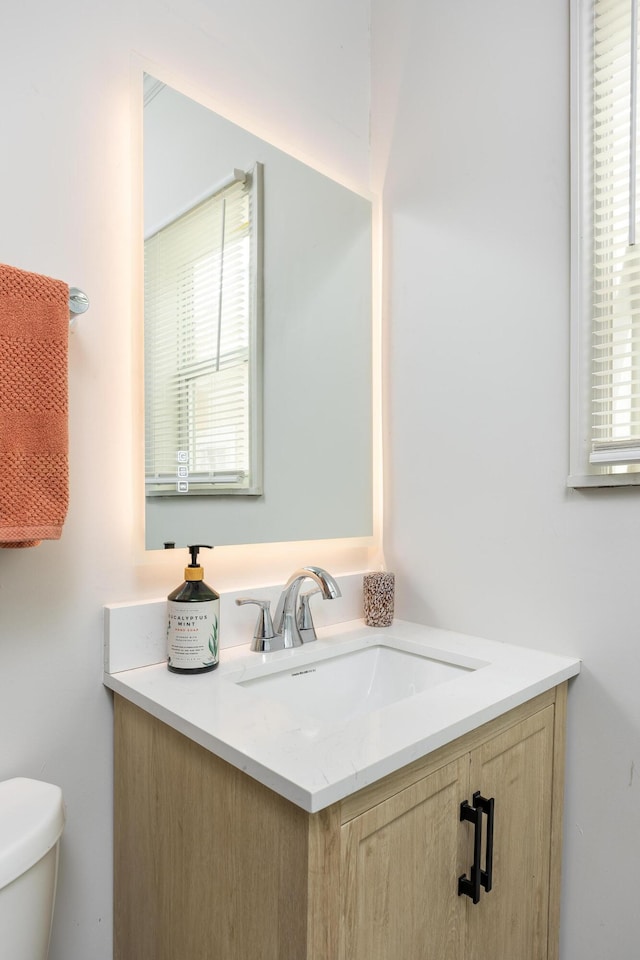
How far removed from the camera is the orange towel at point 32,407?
2.60 ft

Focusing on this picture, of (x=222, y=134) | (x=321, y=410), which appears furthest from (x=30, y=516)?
(x=222, y=134)

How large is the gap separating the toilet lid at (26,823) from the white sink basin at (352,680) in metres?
0.33

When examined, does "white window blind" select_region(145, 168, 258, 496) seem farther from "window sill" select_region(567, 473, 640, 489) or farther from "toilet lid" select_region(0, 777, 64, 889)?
"window sill" select_region(567, 473, 640, 489)

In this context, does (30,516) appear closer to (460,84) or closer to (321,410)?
(321,410)

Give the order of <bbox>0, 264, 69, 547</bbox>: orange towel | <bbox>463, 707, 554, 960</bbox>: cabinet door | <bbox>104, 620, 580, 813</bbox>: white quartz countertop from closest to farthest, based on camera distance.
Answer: <bbox>104, 620, 580, 813</bbox>: white quartz countertop < <bbox>0, 264, 69, 547</bbox>: orange towel < <bbox>463, 707, 554, 960</bbox>: cabinet door

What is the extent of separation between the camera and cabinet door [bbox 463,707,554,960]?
2.94 ft

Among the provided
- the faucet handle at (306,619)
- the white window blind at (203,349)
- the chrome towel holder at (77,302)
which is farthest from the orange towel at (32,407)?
the faucet handle at (306,619)

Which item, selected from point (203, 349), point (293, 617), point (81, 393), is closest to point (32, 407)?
point (81, 393)

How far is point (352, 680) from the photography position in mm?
1196

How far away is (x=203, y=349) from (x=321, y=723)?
2.34 feet

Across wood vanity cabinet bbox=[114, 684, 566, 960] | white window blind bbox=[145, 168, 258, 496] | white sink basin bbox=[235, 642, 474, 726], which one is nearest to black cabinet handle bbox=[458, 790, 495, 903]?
wood vanity cabinet bbox=[114, 684, 566, 960]

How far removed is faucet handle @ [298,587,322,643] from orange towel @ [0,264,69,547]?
1.73ft

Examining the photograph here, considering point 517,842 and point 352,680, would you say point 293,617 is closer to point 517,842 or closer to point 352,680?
point 352,680

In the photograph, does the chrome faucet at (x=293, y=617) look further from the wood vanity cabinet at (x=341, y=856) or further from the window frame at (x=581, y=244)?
the window frame at (x=581, y=244)
